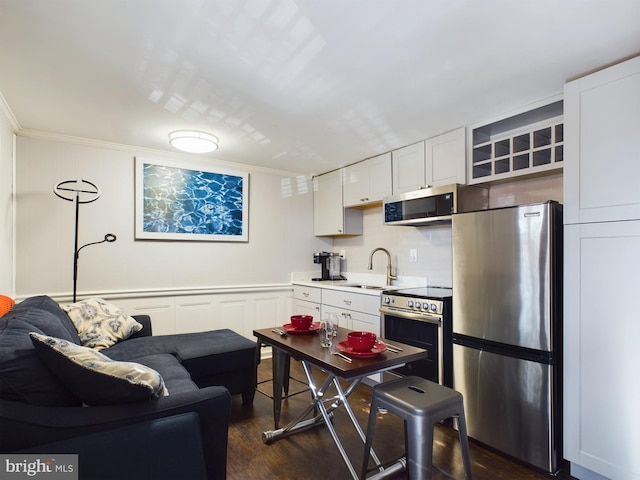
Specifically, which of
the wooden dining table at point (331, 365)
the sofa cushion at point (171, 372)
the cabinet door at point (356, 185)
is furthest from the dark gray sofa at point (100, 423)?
the cabinet door at point (356, 185)

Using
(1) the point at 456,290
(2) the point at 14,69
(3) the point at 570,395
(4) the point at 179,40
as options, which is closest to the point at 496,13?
(4) the point at 179,40

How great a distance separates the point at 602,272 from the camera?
194cm

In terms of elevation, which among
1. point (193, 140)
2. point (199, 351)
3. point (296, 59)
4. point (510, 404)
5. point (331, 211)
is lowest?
point (510, 404)

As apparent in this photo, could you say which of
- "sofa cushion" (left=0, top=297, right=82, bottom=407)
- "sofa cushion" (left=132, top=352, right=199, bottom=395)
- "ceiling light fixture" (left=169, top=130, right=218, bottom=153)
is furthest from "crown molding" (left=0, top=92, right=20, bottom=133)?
"sofa cushion" (left=132, top=352, right=199, bottom=395)

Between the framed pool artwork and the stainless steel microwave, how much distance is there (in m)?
1.92

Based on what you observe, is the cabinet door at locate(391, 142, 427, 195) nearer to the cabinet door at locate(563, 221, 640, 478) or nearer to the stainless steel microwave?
the stainless steel microwave

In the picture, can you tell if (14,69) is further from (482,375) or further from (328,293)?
(482,375)

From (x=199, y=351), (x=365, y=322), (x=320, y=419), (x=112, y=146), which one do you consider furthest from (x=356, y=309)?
(x=112, y=146)

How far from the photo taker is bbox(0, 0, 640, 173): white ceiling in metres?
1.62

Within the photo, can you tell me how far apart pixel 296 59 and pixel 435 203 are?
5.45 ft

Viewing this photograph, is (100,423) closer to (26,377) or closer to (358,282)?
(26,377)

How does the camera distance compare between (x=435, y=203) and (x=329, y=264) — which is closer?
(x=435, y=203)

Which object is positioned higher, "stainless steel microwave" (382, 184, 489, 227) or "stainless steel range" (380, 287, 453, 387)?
"stainless steel microwave" (382, 184, 489, 227)

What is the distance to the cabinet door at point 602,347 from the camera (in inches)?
72.0
